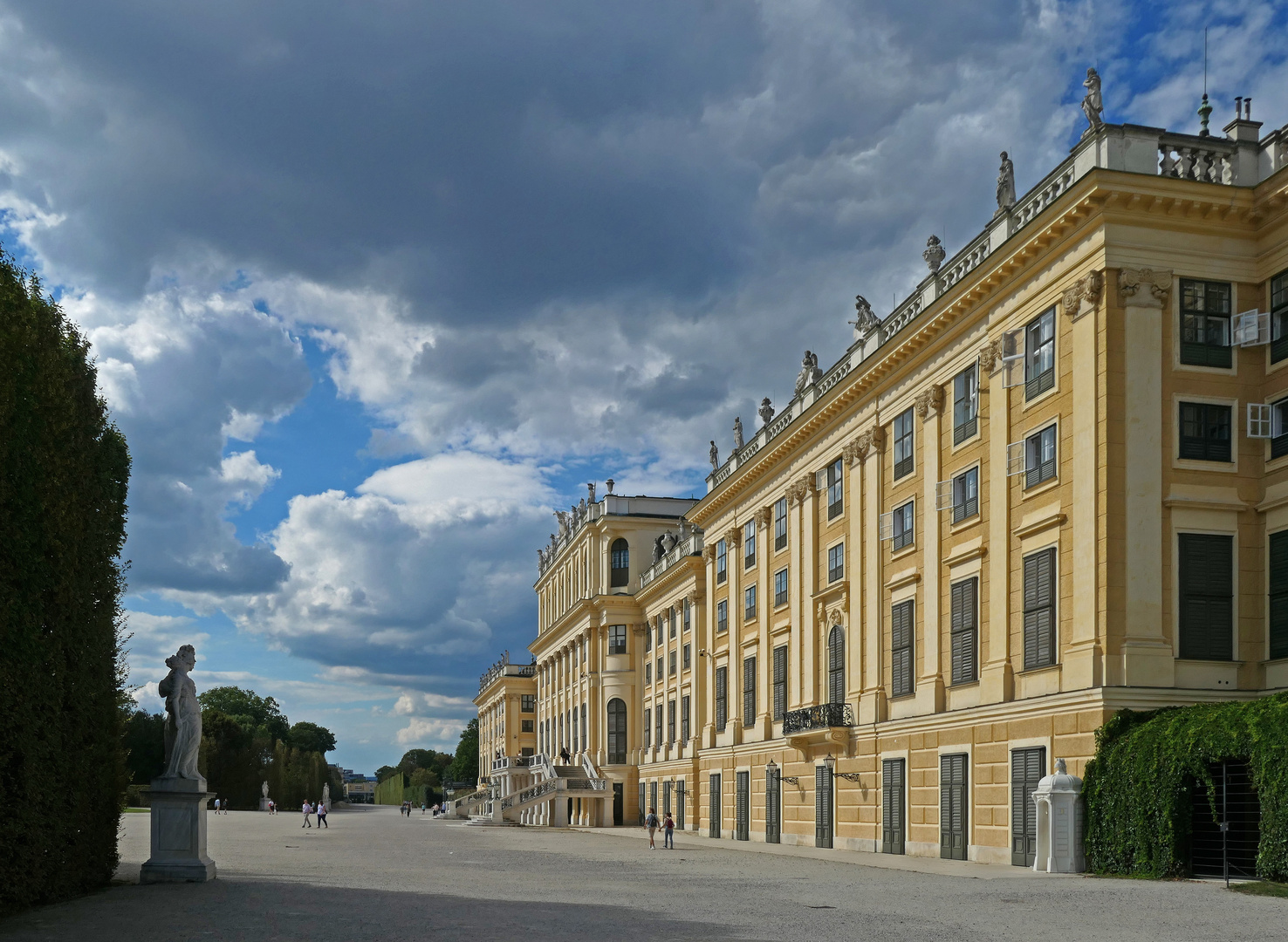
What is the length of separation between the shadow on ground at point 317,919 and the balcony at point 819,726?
21.9 metres

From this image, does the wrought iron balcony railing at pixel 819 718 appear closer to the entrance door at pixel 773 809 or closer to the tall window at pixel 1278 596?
the entrance door at pixel 773 809

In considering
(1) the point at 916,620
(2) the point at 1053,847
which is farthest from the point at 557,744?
(2) the point at 1053,847

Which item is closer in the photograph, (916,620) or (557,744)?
(916,620)

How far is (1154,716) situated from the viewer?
1062 inches

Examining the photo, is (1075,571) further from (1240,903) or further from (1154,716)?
(1240,903)

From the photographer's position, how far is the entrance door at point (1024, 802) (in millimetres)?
29969

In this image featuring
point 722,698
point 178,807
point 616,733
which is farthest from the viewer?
point 616,733

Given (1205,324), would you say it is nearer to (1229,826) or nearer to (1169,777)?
(1169,777)

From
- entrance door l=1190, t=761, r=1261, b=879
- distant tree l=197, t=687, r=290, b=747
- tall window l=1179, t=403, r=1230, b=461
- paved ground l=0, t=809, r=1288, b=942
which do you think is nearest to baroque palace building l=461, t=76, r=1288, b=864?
→ tall window l=1179, t=403, r=1230, b=461

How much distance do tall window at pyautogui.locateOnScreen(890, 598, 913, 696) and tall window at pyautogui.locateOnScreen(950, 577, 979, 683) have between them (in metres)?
3.04

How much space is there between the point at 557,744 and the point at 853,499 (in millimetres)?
59955

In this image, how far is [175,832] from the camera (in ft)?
79.6

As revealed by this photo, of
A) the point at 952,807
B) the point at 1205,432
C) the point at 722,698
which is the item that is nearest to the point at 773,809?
the point at 722,698

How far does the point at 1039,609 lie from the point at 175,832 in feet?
64.3
